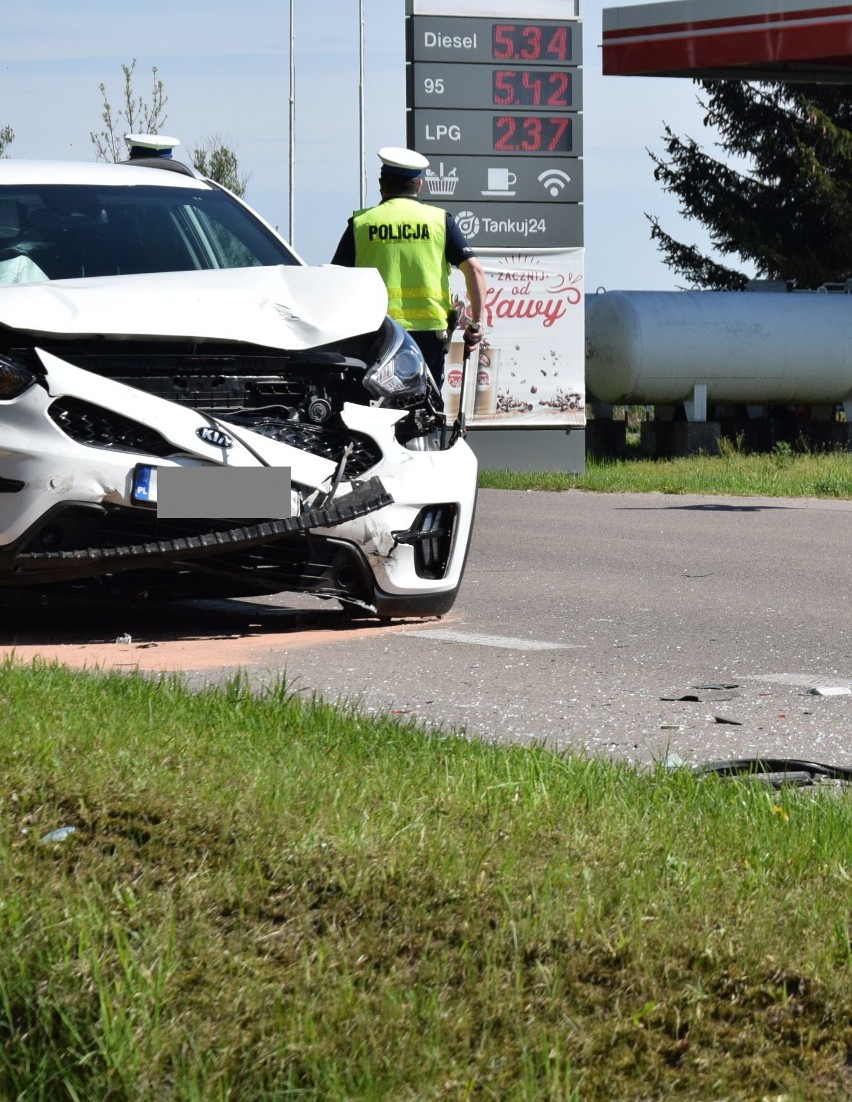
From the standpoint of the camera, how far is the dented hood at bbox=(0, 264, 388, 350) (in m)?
6.06

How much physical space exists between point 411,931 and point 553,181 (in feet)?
55.3

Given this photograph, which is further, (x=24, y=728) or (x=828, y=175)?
(x=828, y=175)

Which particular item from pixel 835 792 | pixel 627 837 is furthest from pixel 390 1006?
pixel 835 792

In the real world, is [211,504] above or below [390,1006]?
A: above

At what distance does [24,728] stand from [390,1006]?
6.28 feet

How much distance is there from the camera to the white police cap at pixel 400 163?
1026 centimetres

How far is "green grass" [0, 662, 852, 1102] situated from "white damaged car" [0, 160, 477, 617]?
6.92 feet

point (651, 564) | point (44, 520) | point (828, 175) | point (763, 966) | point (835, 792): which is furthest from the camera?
point (828, 175)

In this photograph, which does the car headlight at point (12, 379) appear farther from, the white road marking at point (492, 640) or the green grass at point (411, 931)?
the green grass at point (411, 931)

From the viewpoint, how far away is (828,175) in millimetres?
35688

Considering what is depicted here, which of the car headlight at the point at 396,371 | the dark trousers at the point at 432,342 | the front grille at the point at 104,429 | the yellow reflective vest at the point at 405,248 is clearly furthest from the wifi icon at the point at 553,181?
the front grille at the point at 104,429

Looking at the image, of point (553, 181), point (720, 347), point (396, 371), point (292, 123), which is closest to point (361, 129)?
point (292, 123)

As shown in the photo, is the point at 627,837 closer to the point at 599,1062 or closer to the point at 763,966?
the point at 763,966

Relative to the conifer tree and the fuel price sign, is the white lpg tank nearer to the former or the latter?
the fuel price sign
